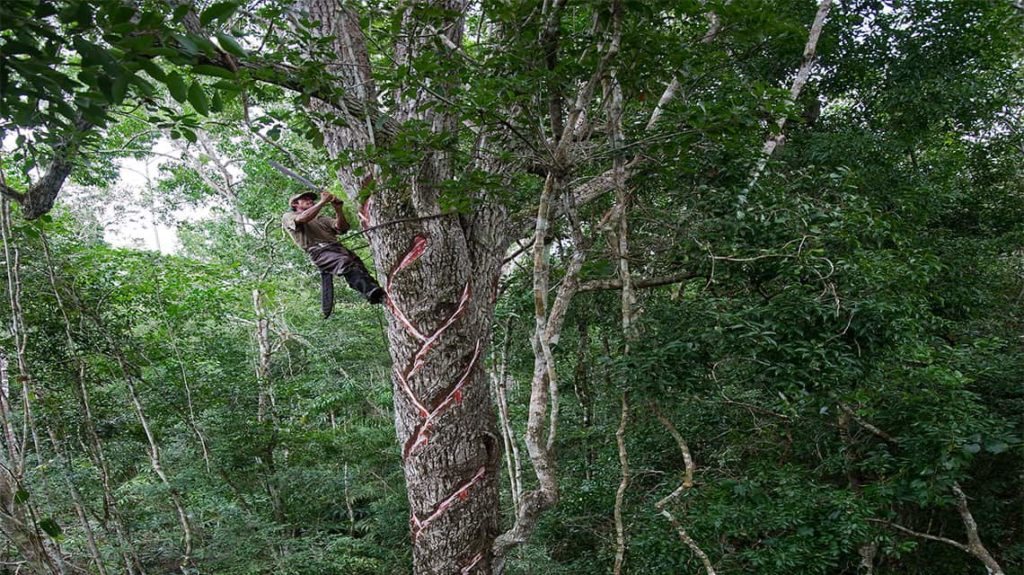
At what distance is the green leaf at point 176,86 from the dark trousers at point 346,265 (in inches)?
68.3

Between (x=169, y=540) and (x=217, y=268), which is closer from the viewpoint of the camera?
(x=169, y=540)

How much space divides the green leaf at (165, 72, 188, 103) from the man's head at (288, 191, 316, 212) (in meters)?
2.00

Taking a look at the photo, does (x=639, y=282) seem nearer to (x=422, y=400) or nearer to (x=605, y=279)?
(x=605, y=279)

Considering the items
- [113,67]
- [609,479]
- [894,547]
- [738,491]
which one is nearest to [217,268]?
[609,479]

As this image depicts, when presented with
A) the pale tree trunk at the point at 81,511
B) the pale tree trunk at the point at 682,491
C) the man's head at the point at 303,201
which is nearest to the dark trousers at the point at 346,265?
the man's head at the point at 303,201

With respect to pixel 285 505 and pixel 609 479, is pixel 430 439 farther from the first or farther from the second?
pixel 285 505

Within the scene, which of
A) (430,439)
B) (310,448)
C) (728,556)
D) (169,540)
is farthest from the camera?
(310,448)

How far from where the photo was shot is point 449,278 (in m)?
2.26

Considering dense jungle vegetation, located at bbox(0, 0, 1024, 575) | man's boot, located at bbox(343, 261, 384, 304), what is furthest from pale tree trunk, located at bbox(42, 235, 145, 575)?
man's boot, located at bbox(343, 261, 384, 304)

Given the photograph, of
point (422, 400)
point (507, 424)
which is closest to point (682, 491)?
point (507, 424)

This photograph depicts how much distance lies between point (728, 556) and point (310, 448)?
441 cm

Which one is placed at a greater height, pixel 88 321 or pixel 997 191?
pixel 997 191

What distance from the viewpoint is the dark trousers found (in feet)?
9.16

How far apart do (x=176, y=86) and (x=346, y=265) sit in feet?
5.98
